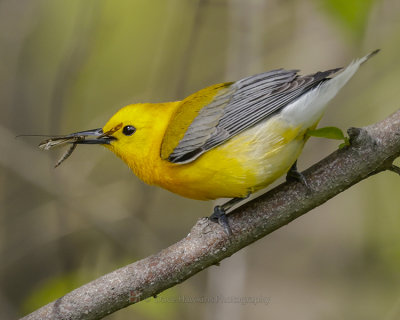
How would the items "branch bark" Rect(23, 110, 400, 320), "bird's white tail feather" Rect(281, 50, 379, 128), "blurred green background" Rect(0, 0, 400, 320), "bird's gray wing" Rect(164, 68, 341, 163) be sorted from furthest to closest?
"blurred green background" Rect(0, 0, 400, 320)
"bird's gray wing" Rect(164, 68, 341, 163)
"bird's white tail feather" Rect(281, 50, 379, 128)
"branch bark" Rect(23, 110, 400, 320)

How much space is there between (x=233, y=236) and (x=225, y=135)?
898 millimetres

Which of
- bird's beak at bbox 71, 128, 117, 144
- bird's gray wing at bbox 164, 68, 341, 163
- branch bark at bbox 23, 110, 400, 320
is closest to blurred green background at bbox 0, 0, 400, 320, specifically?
bird's gray wing at bbox 164, 68, 341, 163

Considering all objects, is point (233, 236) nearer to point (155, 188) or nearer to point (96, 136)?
point (96, 136)

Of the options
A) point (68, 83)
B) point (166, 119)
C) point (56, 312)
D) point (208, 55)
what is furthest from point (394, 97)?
point (56, 312)

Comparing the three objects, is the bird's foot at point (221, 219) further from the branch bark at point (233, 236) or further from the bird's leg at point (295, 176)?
the bird's leg at point (295, 176)

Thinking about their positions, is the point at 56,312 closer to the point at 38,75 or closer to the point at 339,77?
the point at 339,77

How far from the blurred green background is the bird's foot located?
3.96ft

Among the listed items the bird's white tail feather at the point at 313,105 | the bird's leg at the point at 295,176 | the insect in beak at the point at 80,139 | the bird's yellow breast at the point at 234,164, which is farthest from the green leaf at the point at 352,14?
the insect in beak at the point at 80,139

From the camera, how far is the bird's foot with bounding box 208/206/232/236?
3.76 meters

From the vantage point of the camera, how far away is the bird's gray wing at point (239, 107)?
13.8 ft

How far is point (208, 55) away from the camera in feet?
26.2

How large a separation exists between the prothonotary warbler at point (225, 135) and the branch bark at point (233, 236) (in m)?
0.18

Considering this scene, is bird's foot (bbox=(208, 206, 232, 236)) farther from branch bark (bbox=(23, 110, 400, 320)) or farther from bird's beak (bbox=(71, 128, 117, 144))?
bird's beak (bbox=(71, 128, 117, 144))

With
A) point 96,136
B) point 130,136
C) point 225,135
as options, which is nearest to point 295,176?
point 225,135
